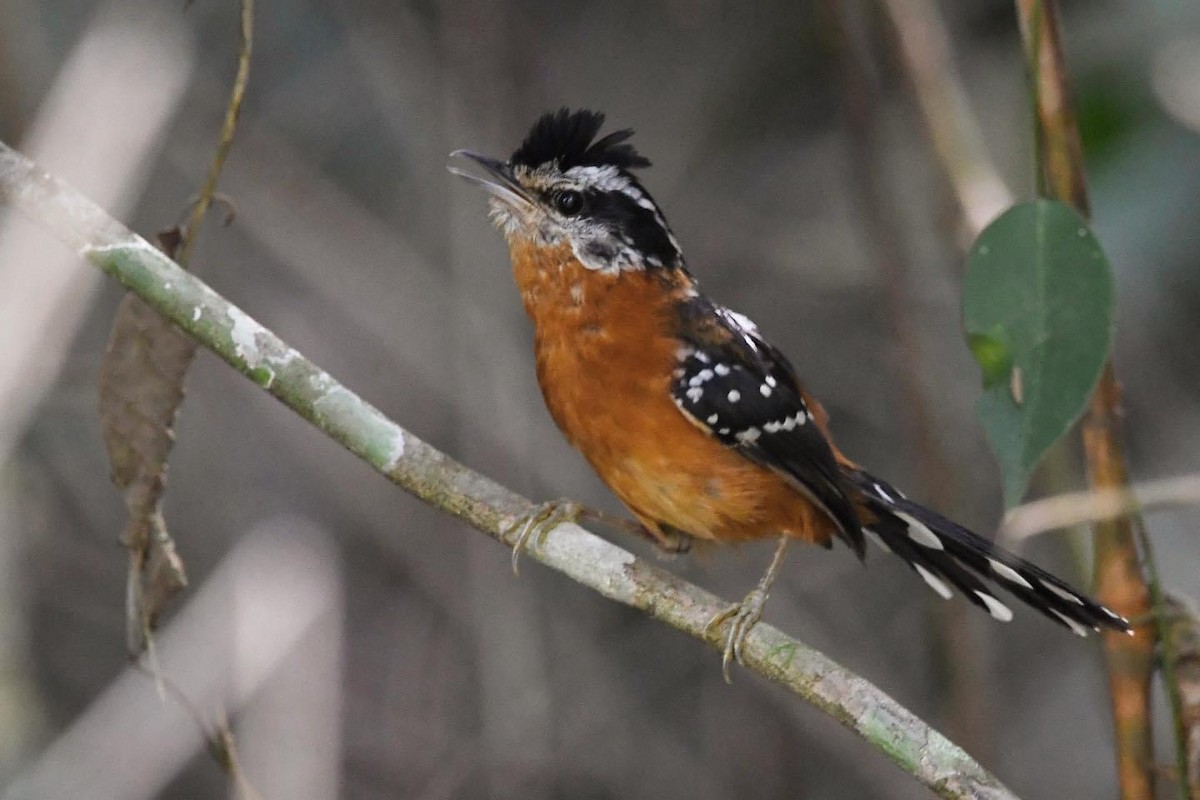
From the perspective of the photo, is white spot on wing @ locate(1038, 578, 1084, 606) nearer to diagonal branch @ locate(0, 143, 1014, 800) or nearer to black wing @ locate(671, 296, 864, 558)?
black wing @ locate(671, 296, 864, 558)

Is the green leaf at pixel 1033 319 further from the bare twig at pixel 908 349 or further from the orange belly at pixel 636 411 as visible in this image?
the bare twig at pixel 908 349

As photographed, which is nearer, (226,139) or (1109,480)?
(1109,480)

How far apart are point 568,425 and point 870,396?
2.99 metres

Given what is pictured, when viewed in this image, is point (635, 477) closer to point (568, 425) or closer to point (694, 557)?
point (568, 425)

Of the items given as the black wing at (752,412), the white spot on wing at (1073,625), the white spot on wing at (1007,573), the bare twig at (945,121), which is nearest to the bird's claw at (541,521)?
the black wing at (752,412)

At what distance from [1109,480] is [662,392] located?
3.63ft

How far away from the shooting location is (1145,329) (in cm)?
548

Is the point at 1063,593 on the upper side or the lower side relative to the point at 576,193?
lower

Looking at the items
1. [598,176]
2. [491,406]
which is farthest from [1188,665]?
[491,406]

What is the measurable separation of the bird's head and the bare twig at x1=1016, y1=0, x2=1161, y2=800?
108 centimetres

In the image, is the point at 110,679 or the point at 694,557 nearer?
the point at 694,557

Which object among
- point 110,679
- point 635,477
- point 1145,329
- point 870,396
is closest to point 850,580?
point 870,396

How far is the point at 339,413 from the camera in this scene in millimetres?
2666

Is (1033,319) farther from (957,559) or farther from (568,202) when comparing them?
(568,202)
